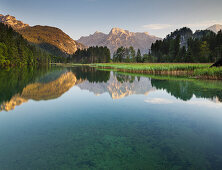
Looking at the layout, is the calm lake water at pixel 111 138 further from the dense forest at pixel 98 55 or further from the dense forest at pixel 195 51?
the dense forest at pixel 98 55

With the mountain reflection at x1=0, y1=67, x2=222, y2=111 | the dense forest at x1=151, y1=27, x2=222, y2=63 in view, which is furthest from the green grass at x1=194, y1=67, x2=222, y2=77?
the dense forest at x1=151, y1=27, x2=222, y2=63

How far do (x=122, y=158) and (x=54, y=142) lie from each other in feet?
9.51

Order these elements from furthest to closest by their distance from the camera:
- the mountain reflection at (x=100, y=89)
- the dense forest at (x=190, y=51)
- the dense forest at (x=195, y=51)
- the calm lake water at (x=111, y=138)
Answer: the dense forest at (x=190, y=51), the dense forest at (x=195, y=51), the mountain reflection at (x=100, y=89), the calm lake water at (x=111, y=138)

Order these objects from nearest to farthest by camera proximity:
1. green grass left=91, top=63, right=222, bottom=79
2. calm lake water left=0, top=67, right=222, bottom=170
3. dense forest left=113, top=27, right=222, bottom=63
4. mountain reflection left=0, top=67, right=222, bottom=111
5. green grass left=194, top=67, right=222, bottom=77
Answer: calm lake water left=0, top=67, right=222, bottom=170, mountain reflection left=0, top=67, right=222, bottom=111, green grass left=194, top=67, right=222, bottom=77, green grass left=91, top=63, right=222, bottom=79, dense forest left=113, top=27, right=222, bottom=63

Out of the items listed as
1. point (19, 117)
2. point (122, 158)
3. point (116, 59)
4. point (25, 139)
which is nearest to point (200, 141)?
point (122, 158)

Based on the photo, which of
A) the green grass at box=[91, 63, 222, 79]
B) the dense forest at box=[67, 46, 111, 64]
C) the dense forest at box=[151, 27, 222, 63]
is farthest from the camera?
the dense forest at box=[67, 46, 111, 64]

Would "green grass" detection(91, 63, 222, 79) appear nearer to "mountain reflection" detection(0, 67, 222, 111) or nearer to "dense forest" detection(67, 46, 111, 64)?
"mountain reflection" detection(0, 67, 222, 111)

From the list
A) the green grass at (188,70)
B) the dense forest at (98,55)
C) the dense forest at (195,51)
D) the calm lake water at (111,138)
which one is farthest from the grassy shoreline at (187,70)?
the dense forest at (98,55)

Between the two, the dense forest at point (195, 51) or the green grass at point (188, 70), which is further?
the dense forest at point (195, 51)

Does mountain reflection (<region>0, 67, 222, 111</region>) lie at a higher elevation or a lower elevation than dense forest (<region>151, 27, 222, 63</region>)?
lower

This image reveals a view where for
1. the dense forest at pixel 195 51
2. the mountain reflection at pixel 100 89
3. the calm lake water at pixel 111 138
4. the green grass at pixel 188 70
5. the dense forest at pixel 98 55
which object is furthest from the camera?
the dense forest at pixel 98 55

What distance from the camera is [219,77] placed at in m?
26.8

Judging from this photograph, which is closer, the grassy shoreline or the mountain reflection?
the mountain reflection

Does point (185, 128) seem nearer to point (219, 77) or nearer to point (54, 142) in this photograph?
point (54, 142)
